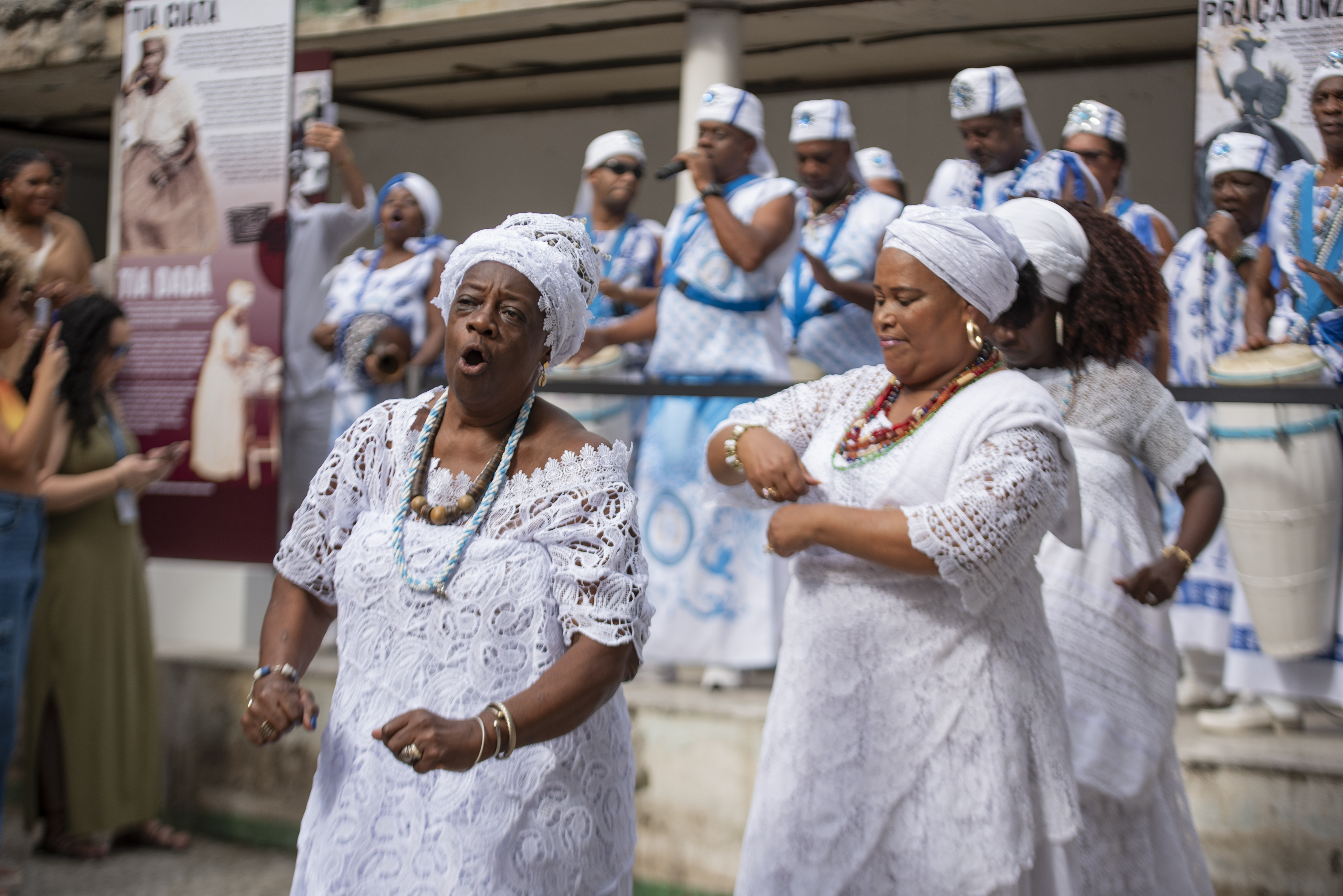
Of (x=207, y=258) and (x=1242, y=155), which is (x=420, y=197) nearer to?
(x=207, y=258)

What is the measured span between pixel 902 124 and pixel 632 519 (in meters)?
8.23

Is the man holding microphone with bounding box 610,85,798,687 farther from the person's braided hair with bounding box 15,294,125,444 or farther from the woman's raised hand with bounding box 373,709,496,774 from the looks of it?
the woman's raised hand with bounding box 373,709,496,774

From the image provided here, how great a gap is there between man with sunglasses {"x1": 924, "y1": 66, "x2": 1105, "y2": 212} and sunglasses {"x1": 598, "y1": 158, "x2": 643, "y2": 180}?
147cm

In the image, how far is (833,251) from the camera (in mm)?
5355

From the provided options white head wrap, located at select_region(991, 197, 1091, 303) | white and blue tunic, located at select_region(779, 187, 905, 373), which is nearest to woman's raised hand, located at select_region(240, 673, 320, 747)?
white head wrap, located at select_region(991, 197, 1091, 303)

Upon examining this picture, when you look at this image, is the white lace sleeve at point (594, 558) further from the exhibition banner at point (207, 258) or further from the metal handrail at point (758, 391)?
the exhibition banner at point (207, 258)

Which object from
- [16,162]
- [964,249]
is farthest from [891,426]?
[16,162]

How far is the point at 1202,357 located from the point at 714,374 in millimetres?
1826

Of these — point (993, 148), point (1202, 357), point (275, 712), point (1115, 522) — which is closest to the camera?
point (275, 712)

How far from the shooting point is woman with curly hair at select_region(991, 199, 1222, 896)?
3.08 metres

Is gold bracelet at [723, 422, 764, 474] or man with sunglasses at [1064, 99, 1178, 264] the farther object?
man with sunglasses at [1064, 99, 1178, 264]

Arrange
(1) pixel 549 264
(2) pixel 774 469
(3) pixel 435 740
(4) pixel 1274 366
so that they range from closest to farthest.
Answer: (3) pixel 435 740 → (1) pixel 549 264 → (2) pixel 774 469 → (4) pixel 1274 366

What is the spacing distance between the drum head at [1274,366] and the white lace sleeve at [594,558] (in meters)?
2.45

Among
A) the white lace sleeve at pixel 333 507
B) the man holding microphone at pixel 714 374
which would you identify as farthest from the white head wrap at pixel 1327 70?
the white lace sleeve at pixel 333 507
